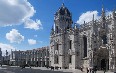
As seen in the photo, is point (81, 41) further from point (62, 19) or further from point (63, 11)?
point (63, 11)

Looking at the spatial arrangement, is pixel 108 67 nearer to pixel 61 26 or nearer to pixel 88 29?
pixel 88 29

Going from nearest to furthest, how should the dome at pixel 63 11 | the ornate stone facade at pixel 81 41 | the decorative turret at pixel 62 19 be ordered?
1. the ornate stone facade at pixel 81 41
2. the decorative turret at pixel 62 19
3. the dome at pixel 63 11

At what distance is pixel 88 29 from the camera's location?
6962 centimetres

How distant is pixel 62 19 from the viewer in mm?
87812

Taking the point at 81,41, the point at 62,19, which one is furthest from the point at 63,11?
the point at 81,41

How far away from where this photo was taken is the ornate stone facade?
2436 inches

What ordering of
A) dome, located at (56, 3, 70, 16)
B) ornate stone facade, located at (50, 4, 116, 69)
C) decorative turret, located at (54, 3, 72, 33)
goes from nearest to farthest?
1. ornate stone facade, located at (50, 4, 116, 69)
2. decorative turret, located at (54, 3, 72, 33)
3. dome, located at (56, 3, 70, 16)

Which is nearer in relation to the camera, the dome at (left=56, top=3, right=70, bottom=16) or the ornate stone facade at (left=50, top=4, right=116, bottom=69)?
the ornate stone facade at (left=50, top=4, right=116, bottom=69)

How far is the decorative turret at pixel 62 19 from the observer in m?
87.7

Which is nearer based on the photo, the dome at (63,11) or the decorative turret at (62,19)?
the decorative turret at (62,19)

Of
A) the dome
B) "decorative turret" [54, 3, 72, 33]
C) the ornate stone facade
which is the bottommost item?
the ornate stone facade

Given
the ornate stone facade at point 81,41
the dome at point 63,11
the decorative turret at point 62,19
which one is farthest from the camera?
the dome at point 63,11

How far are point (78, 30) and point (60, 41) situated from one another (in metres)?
11.7

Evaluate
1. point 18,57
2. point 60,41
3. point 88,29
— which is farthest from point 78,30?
point 18,57
